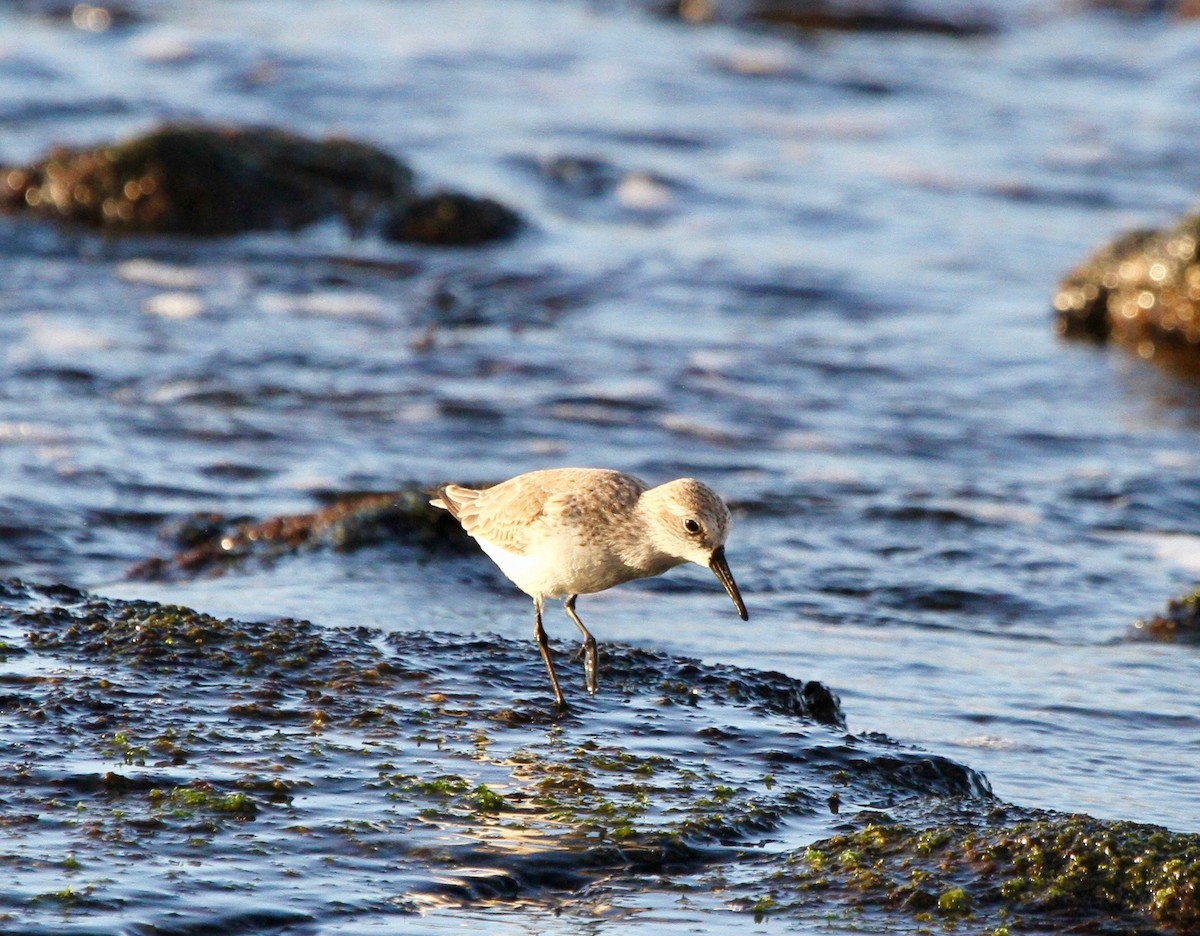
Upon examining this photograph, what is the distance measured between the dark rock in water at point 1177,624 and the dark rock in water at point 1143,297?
5.46 meters

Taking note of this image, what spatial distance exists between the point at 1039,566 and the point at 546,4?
16.2 m

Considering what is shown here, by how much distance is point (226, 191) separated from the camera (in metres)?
13.9

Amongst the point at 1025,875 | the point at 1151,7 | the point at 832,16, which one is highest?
the point at 1151,7

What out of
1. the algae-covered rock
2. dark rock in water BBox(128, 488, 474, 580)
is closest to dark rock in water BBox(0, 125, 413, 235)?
dark rock in water BBox(128, 488, 474, 580)

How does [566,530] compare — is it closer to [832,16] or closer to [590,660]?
[590,660]

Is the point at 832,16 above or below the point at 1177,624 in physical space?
above

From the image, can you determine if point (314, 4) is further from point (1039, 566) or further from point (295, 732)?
point (295, 732)

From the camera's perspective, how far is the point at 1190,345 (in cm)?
1245

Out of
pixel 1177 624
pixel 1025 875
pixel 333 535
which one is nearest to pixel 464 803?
pixel 1025 875

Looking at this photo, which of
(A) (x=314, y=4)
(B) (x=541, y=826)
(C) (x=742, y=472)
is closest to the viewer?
(B) (x=541, y=826)

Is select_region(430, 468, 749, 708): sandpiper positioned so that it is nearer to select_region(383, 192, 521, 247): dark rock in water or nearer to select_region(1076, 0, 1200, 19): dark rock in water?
Result: select_region(383, 192, 521, 247): dark rock in water

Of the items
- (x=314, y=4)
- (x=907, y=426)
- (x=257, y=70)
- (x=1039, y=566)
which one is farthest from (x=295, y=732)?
(x=314, y=4)

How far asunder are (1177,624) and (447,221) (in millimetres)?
8031

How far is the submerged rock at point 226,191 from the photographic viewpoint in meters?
13.7
